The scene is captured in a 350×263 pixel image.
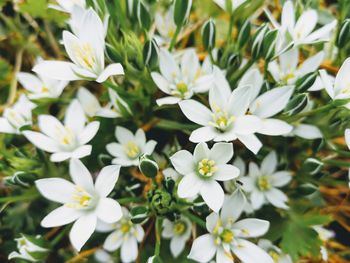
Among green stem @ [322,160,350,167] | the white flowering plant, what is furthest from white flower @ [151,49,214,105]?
green stem @ [322,160,350,167]

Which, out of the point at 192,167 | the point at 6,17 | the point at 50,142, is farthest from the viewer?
the point at 6,17

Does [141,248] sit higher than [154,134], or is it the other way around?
[154,134]

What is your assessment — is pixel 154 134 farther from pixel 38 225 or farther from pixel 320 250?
pixel 320 250

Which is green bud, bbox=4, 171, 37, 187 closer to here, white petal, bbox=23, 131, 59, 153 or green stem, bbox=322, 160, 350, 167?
white petal, bbox=23, 131, 59, 153

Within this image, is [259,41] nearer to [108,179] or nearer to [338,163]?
[338,163]

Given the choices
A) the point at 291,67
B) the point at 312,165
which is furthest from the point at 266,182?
the point at 291,67

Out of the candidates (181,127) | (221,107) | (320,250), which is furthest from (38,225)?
(320,250)
